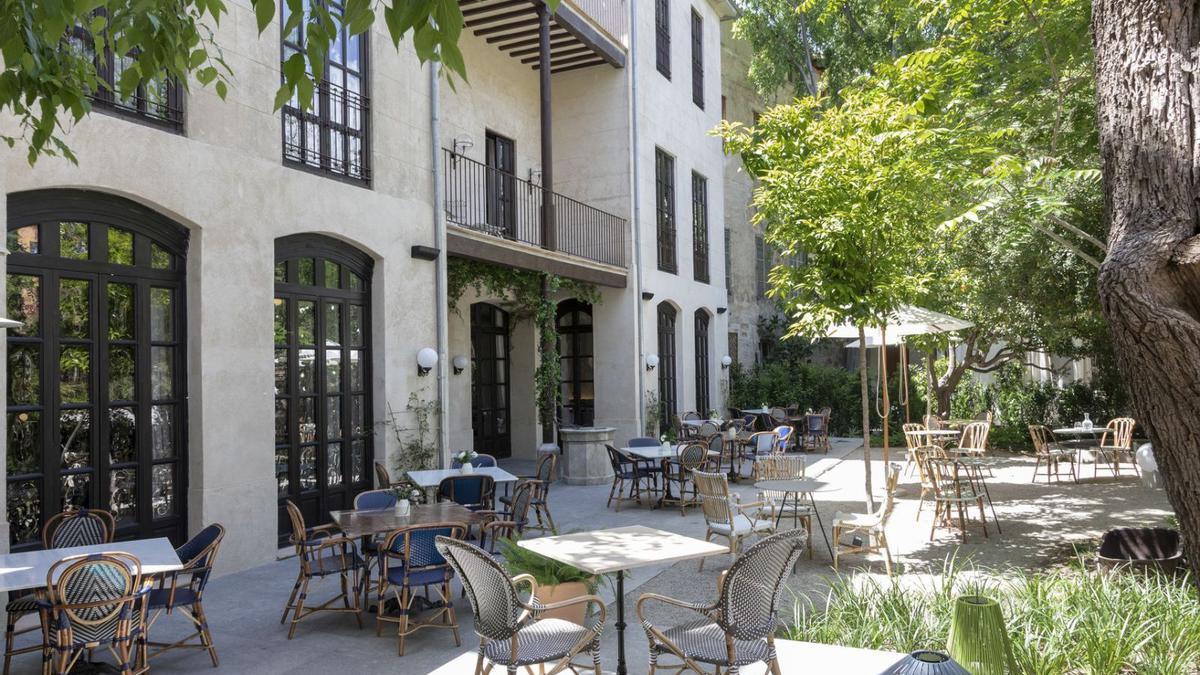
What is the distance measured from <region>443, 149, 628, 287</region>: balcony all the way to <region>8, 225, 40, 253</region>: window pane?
16.5 feet

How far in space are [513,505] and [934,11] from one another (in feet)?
21.9

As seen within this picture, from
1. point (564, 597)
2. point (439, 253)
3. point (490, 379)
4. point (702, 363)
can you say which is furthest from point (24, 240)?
point (702, 363)

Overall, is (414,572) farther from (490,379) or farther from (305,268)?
(490,379)

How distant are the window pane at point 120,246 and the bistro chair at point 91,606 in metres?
3.14

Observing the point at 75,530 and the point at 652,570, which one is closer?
the point at 75,530

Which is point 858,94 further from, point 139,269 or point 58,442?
point 58,442

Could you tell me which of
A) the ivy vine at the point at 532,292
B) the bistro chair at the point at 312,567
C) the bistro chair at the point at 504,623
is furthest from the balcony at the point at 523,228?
the bistro chair at the point at 504,623

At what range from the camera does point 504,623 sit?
4.25 meters

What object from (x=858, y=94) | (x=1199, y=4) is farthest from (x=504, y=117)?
(x=1199, y=4)

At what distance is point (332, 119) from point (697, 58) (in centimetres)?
1242

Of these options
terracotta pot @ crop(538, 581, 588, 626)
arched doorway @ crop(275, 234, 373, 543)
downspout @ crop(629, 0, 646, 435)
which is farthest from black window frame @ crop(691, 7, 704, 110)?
terracotta pot @ crop(538, 581, 588, 626)

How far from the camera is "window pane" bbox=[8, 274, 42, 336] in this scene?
6.14 meters

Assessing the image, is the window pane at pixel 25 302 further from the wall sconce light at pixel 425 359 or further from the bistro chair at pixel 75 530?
the wall sconce light at pixel 425 359

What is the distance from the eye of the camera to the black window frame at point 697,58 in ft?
63.1
